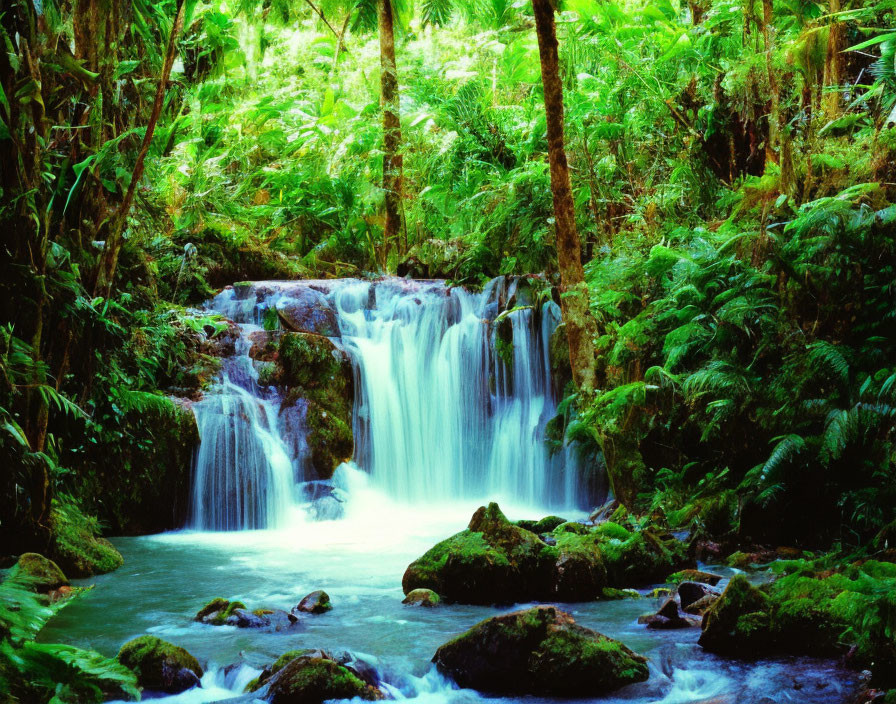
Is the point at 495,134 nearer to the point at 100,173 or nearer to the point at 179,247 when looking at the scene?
the point at 179,247

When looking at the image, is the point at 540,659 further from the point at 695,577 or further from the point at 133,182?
the point at 133,182

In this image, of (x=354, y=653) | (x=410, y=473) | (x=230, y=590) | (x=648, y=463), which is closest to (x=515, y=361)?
(x=410, y=473)

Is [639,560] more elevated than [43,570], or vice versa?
[43,570]

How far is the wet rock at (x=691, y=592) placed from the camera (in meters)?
5.65

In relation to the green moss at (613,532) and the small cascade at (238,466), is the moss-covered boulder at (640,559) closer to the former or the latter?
the green moss at (613,532)

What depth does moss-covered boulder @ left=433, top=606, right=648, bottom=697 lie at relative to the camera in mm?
4242

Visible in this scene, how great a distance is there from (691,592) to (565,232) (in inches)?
181

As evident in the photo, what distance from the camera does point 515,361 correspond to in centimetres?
1212

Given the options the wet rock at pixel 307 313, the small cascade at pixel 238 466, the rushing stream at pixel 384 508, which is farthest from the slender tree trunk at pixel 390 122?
the small cascade at pixel 238 466

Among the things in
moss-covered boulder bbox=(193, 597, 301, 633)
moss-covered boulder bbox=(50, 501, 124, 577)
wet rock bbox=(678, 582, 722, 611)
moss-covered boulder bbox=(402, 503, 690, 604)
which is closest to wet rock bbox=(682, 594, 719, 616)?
wet rock bbox=(678, 582, 722, 611)

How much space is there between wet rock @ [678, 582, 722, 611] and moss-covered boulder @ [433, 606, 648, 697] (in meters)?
1.33

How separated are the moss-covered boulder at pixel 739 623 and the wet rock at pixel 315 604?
271cm

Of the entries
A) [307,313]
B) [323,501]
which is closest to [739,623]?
[323,501]

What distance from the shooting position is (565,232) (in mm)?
9094
